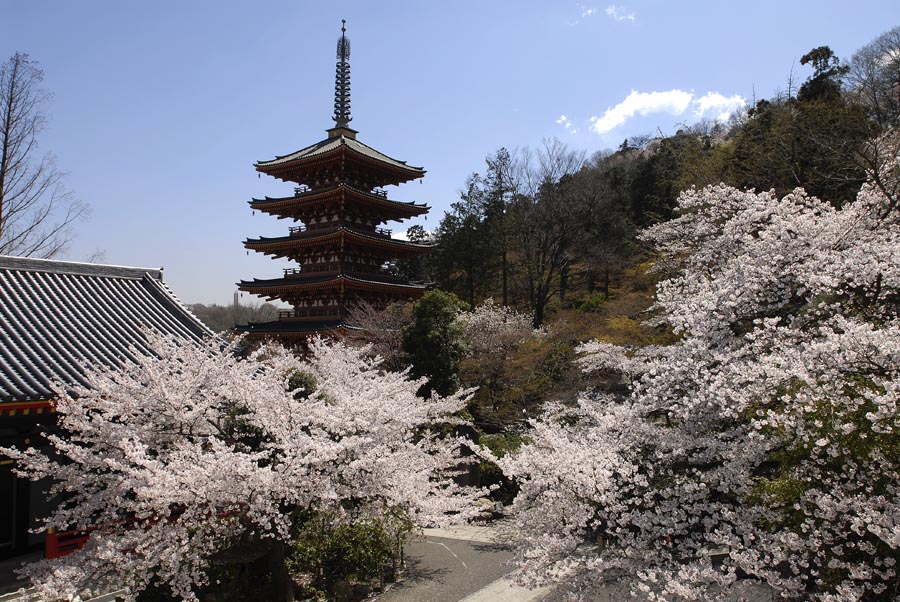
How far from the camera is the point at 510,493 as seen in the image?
13062 millimetres

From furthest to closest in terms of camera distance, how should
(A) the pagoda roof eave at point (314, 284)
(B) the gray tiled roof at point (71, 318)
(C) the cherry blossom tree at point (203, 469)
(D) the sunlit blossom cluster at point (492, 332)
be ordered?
1. (A) the pagoda roof eave at point (314, 284)
2. (D) the sunlit blossom cluster at point (492, 332)
3. (B) the gray tiled roof at point (71, 318)
4. (C) the cherry blossom tree at point (203, 469)

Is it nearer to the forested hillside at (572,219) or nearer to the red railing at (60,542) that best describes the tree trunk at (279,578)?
the red railing at (60,542)

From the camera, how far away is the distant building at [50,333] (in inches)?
319

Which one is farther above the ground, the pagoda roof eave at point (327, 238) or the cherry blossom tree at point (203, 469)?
the pagoda roof eave at point (327, 238)

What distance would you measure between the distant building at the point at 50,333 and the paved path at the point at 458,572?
5.32 m

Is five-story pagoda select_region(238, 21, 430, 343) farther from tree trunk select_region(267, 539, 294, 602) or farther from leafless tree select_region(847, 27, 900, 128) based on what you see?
leafless tree select_region(847, 27, 900, 128)

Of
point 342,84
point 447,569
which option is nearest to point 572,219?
point 342,84

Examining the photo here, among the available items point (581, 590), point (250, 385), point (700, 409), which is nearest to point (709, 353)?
point (700, 409)

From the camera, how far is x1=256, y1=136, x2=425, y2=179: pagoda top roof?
72.9 ft

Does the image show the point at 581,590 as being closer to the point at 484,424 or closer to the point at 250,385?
the point at 250,385

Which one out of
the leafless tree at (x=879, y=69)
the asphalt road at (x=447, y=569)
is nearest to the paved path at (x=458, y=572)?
the asphalt road at (x=447, y=569)

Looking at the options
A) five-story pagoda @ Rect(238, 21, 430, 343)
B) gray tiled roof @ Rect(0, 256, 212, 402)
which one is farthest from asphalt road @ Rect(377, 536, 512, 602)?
five-story pagoda @ Rect(238, 21, 430, 343)

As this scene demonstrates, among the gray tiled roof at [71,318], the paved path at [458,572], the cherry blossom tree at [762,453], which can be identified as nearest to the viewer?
the cherry blossom tree at [762,453]

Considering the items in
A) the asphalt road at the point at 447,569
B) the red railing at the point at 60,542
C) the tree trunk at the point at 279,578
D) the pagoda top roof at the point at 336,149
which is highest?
the pagoda top roof at the point at 336,149
